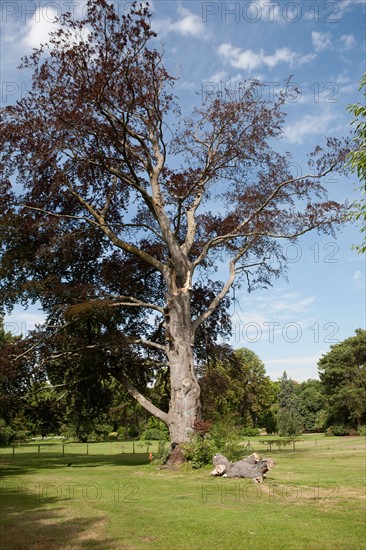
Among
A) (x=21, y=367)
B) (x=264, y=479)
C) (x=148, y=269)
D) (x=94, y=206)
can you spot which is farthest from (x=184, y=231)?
(x=264, y=479)

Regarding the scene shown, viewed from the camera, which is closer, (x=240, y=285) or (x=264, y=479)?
(x=264, y=479)

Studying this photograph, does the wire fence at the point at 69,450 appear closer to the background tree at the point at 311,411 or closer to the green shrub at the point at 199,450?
the green shrub at the point at 199,450

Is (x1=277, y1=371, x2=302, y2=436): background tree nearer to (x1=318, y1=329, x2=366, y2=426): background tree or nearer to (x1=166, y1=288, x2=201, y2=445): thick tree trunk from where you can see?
(x1=318, y1=329, x2=366, y2=426): background tree

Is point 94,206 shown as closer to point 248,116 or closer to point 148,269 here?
point 148,269

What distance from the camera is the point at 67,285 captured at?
70.9 ft

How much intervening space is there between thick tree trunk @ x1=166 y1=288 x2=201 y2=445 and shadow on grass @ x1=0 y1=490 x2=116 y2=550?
28.4 feet

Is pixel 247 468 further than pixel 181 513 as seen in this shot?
Yes

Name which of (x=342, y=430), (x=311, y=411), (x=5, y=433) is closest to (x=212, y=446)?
(x=5, y=433)

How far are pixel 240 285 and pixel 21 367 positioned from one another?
35.9ft

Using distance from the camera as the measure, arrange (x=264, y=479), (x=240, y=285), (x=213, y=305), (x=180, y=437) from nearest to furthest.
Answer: (x=264, y=479) < (x=180, y=437) < (x=213, y=305) < (x=240, y=285)

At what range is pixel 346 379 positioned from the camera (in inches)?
2263

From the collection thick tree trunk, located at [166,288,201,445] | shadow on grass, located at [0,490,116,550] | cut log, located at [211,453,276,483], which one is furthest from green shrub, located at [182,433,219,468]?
shadow on grass, located at [0,490,116,550]

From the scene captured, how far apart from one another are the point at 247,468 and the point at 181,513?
607cm

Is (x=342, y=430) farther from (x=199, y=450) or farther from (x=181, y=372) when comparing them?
(x=199, y=450)
